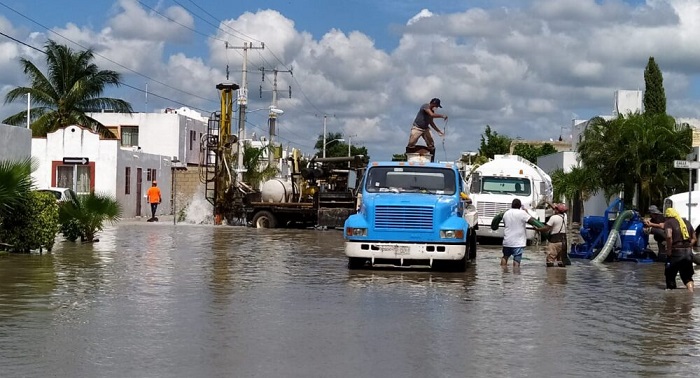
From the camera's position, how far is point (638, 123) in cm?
4484

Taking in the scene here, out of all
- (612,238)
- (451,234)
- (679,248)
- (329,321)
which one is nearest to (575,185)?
(612,238)

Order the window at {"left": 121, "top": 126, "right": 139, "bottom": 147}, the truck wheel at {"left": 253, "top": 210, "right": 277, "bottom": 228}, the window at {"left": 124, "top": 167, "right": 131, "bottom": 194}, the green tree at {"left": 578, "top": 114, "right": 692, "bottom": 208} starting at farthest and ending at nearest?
the window at {"left": 121, "top": 126, "right": 139, "bottom": 147}
the window at {"left": 124, "top": 167, "right": 131, "bottom": 194}
the green tree at {"left": 578, "top": 114, "right": 692, "bottom": 208}
the truck wheel at {"left": 253, "top": 210, "right": 277, "bottom": 228}

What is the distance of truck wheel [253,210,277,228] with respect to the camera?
141 feet

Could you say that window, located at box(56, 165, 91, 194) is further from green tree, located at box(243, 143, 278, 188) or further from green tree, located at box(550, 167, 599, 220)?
green tree, located at box(550, 167, 599, 220)

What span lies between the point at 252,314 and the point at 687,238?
810 centimetres

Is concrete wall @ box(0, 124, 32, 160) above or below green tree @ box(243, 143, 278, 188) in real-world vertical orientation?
below

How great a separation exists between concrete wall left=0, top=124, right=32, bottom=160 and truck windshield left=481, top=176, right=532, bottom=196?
1443 centimetres

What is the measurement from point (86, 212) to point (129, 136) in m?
44.7

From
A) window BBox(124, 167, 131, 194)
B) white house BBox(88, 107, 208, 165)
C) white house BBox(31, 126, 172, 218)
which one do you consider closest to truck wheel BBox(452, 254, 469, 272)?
white house BBox(31, 126, 172, 218)

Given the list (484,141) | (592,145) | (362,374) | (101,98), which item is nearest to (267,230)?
(592,145)

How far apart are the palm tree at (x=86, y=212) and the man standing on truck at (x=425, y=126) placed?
28.0 feet

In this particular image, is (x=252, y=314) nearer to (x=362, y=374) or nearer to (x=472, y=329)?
(x=472, y=329)

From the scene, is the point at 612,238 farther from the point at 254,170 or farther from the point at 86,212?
the point at 254,170

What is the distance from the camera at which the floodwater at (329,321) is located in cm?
996
